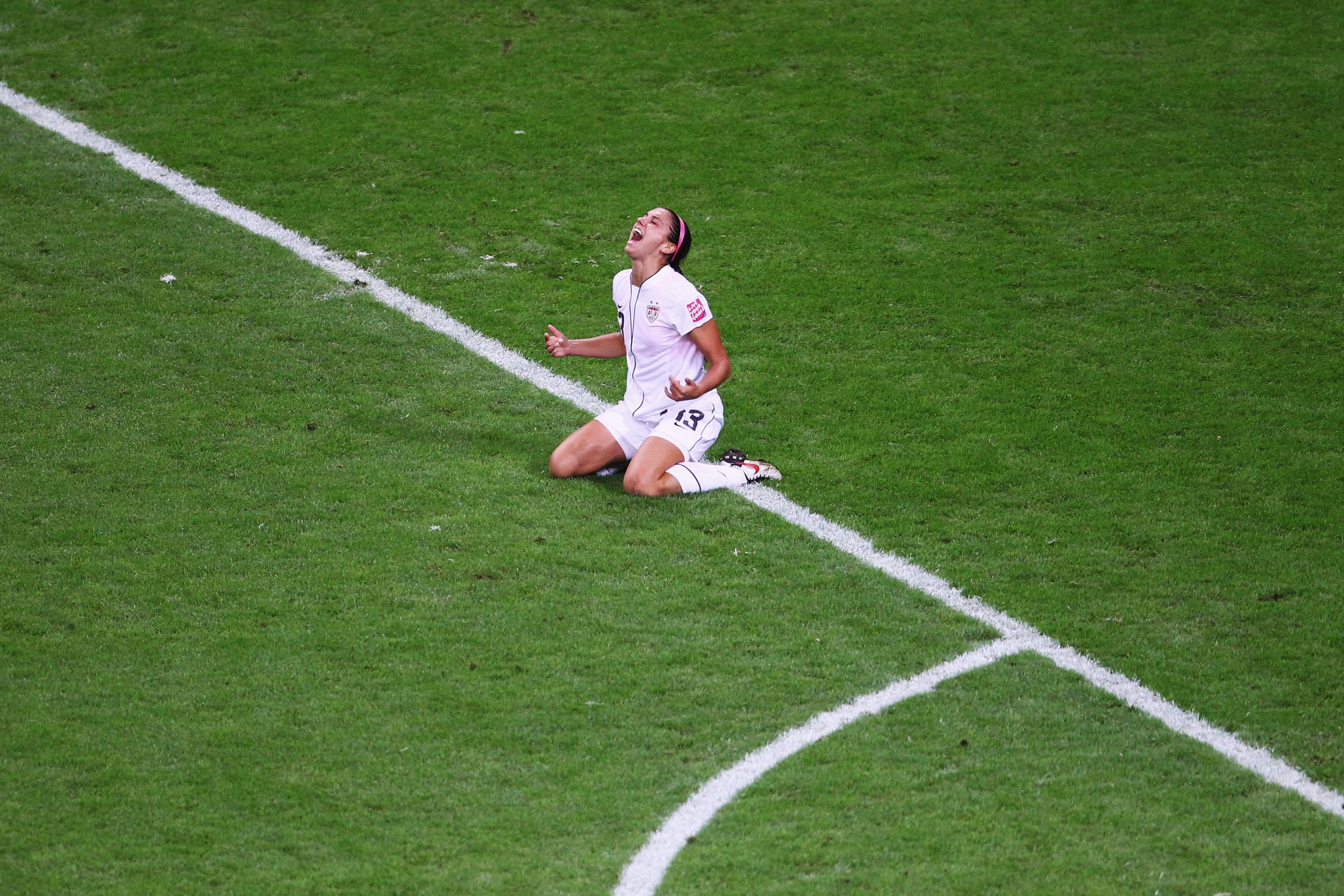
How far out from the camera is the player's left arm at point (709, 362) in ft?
21.7

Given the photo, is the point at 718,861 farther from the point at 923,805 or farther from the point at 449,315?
the point at 449,315

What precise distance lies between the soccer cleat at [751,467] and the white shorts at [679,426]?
12 cm

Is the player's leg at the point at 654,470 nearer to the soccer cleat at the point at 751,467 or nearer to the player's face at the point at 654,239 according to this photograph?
the soccer cleat at the point at 751,467

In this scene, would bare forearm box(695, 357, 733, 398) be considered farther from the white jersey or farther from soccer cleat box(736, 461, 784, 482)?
soccer cleat box(736, 461, 784, 482)

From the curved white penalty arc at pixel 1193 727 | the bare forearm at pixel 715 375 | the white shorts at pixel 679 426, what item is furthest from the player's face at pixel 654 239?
the curved white penalty arc at pixel 1193 727

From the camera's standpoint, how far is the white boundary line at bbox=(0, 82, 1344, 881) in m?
5.16

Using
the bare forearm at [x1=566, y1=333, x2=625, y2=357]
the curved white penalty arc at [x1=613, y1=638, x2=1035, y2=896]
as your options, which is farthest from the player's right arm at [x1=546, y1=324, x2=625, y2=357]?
the curved white penalty arc at [x1=613, y1=638, x2=1035, y2=896]

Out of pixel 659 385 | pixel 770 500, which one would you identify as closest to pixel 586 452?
pixel 659 385

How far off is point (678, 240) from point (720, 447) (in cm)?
115

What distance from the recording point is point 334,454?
Result: 23.4 ft

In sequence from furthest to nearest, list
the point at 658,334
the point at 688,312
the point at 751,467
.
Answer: the point at 751,467, the point at 658,334, the point at 688,312

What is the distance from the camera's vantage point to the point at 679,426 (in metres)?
6.96

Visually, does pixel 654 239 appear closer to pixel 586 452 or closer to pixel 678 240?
pixel 678 240

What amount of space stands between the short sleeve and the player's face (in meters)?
0.25
